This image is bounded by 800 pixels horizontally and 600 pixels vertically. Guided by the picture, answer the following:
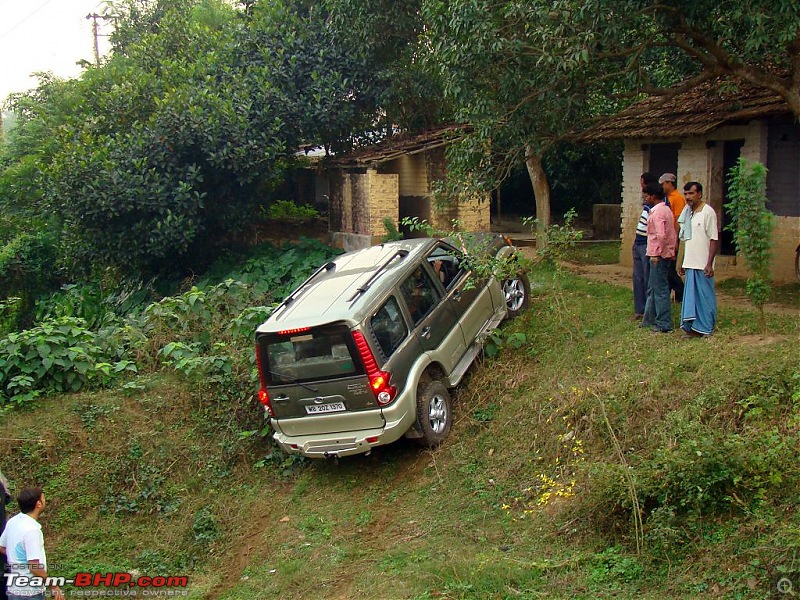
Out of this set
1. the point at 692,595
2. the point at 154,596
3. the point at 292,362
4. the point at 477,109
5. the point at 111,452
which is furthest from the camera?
the point at 477,109

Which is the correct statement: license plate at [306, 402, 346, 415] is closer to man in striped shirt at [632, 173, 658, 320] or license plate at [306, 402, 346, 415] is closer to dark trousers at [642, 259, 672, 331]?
dark trousers at [642, 259, 672, 331]

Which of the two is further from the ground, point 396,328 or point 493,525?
point 396,328

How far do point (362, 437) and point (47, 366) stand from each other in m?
4.50

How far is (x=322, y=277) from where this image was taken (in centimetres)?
947

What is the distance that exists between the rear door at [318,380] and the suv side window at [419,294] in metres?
1.07

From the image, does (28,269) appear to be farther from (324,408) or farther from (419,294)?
(324,408)

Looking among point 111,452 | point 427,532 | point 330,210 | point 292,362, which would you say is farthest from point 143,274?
point 427,532

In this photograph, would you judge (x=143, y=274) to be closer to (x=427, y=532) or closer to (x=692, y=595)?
(x=427, y=532)

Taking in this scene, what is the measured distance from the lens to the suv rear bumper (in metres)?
8.02

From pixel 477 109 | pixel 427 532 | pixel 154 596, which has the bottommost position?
pixel 154 596

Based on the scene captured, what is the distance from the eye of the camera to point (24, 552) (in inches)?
228

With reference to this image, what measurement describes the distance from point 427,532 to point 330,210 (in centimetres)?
1203

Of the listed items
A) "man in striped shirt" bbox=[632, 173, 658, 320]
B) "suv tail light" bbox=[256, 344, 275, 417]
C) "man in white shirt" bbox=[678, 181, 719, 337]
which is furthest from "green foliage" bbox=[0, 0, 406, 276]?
"man in white shirt" bbox=[678, 181, 719, 337]

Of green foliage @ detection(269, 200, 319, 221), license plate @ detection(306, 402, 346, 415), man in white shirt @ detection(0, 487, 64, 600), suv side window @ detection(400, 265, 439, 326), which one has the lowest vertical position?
man in white shirt @ detection(0, 487, 64, 600)
